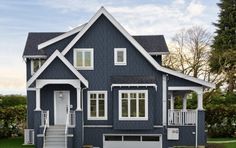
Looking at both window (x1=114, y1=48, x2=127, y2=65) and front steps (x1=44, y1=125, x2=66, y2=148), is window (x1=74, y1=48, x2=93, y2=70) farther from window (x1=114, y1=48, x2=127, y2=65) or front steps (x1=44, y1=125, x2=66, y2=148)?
front steps (x1=44, y1=125, x2=66, y2=148)

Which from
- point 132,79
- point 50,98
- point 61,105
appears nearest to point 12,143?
point 50,98

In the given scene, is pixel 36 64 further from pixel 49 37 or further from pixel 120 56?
pixel 120 56

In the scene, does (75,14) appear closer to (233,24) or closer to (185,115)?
(185,115)

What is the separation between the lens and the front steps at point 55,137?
23906 millimetres

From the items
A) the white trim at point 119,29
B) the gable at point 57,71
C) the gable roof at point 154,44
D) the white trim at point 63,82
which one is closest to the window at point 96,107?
the white trim at point 63,82

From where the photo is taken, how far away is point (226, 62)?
42.2 metres

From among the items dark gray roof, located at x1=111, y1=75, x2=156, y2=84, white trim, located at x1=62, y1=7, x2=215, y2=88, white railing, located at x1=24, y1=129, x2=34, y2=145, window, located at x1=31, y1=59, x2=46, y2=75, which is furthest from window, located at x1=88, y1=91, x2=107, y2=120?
window, located at x1=31, y1=59, x2=46, y2=75

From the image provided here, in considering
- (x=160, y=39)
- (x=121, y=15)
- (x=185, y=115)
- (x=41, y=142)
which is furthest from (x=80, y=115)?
(x=121, y=15)

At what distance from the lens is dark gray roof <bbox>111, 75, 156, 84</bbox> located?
83.7ft

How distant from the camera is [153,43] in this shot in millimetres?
28844

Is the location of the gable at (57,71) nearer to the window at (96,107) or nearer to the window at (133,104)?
the window at (96,107)

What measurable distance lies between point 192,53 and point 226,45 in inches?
152

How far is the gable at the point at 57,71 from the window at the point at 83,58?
1.73 meters

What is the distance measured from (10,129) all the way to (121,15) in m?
11.8
